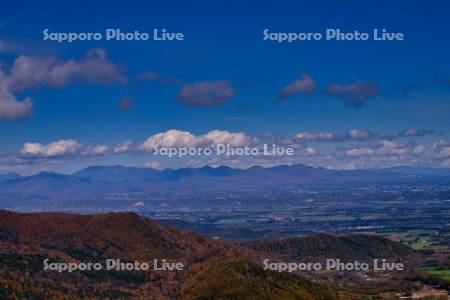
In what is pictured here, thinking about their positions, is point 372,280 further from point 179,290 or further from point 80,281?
point 80,281

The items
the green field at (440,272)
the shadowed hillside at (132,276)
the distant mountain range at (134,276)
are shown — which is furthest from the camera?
the green field at (440,272)

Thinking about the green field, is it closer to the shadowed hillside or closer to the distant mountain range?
the distant mountain range

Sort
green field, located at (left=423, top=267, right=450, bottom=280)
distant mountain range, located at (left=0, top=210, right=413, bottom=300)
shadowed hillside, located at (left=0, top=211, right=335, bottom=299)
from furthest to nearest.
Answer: green field, located at (left=423, top=267, right=450, bottom=280) < distant mountain range, located at (left=0, top=210, right=413, bottom=300) < shadowed hillside, located at (left=0, top=211, right=335, bottom=299)

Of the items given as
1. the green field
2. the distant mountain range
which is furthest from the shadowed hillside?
the green field

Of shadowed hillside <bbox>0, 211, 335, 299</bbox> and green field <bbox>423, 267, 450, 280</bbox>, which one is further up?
shadowed hillside <bbox>0, 211, 335, 299</bbox>

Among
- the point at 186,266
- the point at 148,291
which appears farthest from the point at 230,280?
the point at 186,266

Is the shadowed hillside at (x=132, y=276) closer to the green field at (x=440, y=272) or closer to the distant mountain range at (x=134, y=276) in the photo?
the distant mountain range at (x=134, y=276)

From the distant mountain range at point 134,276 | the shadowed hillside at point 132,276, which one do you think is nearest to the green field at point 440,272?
the distant mountain range at point 134,276

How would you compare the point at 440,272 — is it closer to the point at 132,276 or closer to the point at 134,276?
the point at 134,276

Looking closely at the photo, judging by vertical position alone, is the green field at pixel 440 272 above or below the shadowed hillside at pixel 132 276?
below

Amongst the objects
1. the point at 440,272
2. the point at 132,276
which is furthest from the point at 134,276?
the point at 440,272

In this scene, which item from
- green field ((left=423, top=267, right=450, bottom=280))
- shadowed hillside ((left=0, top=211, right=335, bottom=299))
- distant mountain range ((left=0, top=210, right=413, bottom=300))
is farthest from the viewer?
green field ((left=423, top=267, right=450, bottom=280))

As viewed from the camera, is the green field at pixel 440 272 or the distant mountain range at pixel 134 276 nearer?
the distant mountain range at pixel 134 276
